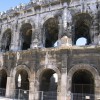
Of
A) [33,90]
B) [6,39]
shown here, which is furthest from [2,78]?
[33,90]

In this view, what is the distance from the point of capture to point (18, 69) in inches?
608

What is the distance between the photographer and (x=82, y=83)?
1582 cm

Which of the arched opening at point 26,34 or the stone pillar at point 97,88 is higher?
the arched opening at point 26,34

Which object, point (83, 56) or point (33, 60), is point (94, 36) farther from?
point (33, 60)

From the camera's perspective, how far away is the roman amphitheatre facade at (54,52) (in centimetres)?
1320

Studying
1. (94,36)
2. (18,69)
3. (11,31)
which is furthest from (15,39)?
(94,36)

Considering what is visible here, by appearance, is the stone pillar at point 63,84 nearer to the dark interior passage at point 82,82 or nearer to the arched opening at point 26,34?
the dark interior passage at point 82,82

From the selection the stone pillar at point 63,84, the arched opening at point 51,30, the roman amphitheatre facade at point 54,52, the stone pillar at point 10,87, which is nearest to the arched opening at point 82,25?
the roman amphitheatre facade at point 54,52

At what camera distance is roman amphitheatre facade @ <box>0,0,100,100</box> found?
1320 centimetres

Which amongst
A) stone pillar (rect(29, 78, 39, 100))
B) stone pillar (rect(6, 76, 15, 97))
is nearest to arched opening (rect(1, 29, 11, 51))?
stone pillar (rect(6, 76, 15, 97))

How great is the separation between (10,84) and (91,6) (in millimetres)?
8534

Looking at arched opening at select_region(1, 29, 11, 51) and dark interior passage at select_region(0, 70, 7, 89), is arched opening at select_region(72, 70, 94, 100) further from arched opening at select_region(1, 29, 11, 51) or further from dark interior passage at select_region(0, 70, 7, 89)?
arched opening at select_region(1, 29, 11, 51)

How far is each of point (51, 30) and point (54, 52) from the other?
11.2ft

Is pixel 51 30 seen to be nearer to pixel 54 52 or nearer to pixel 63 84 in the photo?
pixel 54 52
